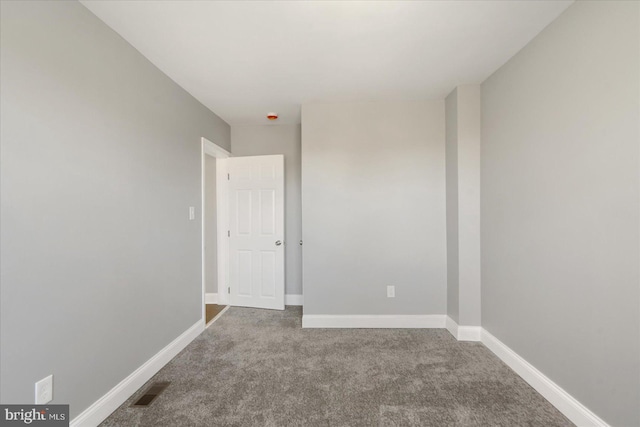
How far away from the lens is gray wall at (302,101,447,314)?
2.97 m

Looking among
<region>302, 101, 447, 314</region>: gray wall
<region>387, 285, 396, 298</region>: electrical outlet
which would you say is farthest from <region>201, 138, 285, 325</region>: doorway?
<region>387, 285, 396, 298</region>: electrical outlet

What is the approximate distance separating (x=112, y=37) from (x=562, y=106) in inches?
117

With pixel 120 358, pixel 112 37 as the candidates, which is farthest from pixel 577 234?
pixel 112 37

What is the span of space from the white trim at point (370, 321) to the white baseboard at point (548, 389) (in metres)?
0.68

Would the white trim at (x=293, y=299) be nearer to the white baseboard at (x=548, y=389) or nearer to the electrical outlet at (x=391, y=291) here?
the electrical outlet at (x=391, y=291)

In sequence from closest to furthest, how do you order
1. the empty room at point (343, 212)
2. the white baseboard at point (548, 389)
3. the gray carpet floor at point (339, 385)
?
the empty room at point (343, 212), the white baseboard at point (548, 389), the gray carpet floor at point (339, 385)

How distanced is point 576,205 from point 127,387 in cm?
315

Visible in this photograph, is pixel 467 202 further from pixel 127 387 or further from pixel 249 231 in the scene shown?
pixel 127 387

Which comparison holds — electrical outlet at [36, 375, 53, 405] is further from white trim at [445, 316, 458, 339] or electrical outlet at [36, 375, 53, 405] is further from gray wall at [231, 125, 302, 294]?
white trim at [445, 316, 458, 339]

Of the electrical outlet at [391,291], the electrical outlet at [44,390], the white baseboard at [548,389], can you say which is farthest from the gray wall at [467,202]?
the electrical outlet at [44,390]

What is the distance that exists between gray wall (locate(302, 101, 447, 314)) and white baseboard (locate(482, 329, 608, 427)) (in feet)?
2.46

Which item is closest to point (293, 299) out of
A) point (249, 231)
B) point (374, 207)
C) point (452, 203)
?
point (249, 231)

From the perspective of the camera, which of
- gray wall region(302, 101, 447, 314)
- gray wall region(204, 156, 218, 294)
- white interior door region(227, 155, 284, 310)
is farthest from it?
gray wall region(204, 156, 218, 294)

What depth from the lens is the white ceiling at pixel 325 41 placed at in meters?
1.62
